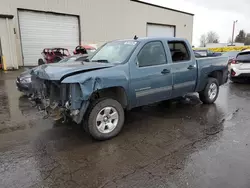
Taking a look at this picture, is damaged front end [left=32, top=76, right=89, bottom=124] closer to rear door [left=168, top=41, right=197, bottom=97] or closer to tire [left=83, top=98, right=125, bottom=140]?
tire [left=83, top=98, right=125, bottom=140]

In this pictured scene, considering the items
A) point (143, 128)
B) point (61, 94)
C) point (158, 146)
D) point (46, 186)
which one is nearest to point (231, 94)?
point (143, 128)

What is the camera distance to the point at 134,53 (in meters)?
4.28

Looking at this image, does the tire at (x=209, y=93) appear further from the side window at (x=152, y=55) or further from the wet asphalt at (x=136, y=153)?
the side window at (x=152, y=55)

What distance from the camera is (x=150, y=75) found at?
441 cm

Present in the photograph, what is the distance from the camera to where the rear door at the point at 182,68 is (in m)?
5.01

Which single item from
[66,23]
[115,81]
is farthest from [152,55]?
[66,23]

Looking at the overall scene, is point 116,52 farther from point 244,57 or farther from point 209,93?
point 244,57

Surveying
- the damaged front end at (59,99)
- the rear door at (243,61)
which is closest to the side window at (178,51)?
the damaged front end at (59,99)

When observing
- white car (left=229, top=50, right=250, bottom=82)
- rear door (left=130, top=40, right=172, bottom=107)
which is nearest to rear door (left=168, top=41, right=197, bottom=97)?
rear door (left=130, top=40, right=172, bottom=107)

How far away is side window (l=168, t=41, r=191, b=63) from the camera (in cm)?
510

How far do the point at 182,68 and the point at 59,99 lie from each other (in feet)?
9.83

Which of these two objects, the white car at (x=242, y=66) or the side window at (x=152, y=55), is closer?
the side window at (x=152, y=55)

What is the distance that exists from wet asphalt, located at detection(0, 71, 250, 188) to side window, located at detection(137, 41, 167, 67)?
143 centimetres

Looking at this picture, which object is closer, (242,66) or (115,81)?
(115,81)
